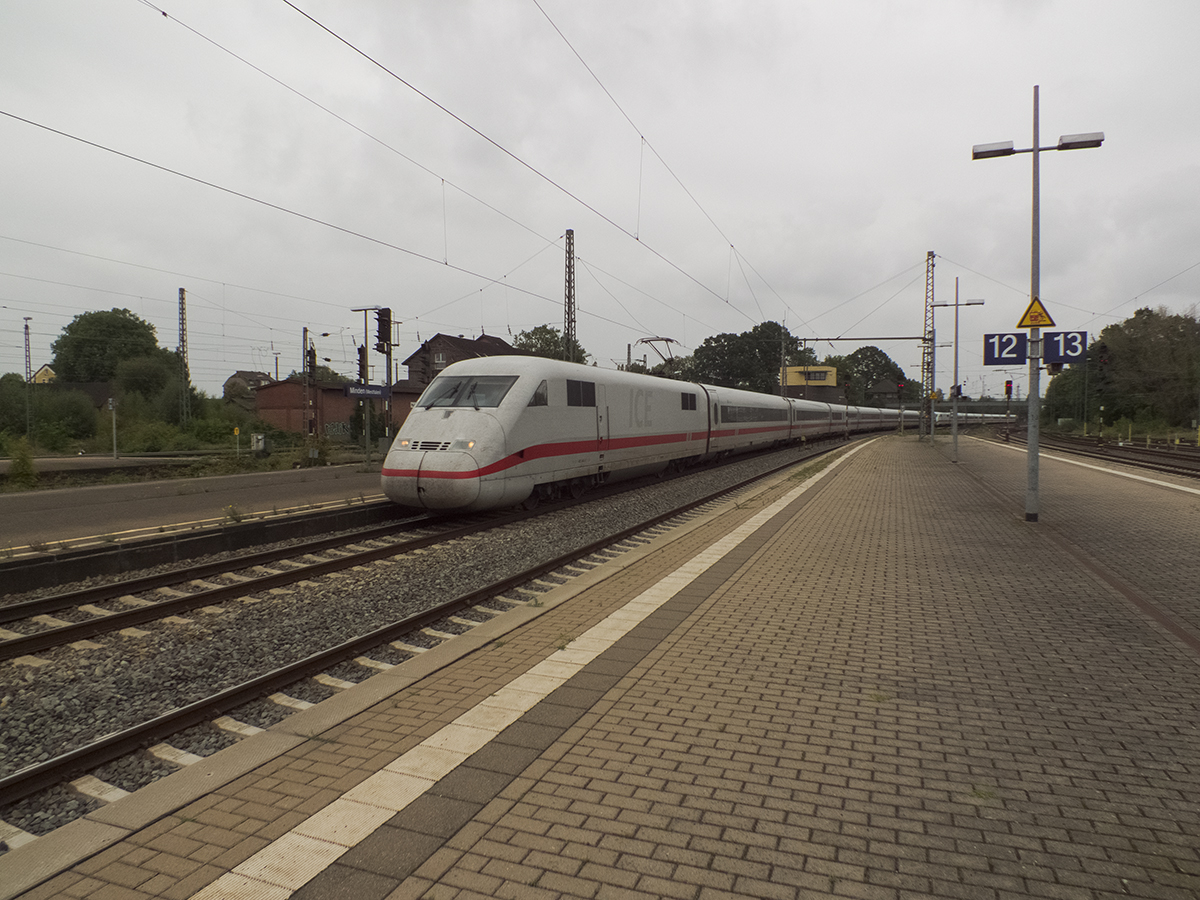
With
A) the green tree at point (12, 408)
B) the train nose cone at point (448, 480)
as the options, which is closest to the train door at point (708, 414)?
the train nose cone at point (448, 480)

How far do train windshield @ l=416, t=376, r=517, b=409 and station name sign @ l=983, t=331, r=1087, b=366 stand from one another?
27.4 feet

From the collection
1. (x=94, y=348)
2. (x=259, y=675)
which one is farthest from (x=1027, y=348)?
(x=94, y=348)

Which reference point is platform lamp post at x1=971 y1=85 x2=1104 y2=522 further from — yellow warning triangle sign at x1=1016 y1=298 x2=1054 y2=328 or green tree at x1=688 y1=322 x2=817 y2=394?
green tree at x1=688 y1=322 x2=817 y2=394

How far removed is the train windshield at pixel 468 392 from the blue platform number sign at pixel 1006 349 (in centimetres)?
830

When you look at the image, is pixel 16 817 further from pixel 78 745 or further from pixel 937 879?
pixel 937 879

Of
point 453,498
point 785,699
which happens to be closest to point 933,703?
point 785,699

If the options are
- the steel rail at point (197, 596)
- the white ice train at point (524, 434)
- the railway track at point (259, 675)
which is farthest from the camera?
the white ice train at point (524, 434)

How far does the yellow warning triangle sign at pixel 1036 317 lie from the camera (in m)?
11.7

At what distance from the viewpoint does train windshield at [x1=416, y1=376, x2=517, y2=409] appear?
12.7m

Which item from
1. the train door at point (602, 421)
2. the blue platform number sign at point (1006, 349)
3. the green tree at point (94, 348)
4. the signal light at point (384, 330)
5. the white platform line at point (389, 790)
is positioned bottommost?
the white platform line at point (389, 790)

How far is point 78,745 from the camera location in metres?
4.47

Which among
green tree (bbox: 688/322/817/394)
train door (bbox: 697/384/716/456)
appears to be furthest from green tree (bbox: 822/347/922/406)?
train door (bbox: 697/384/716/456)

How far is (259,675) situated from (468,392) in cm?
789

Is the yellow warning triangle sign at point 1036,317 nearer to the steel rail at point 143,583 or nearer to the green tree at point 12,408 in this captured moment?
the steel rail at point 143,583
